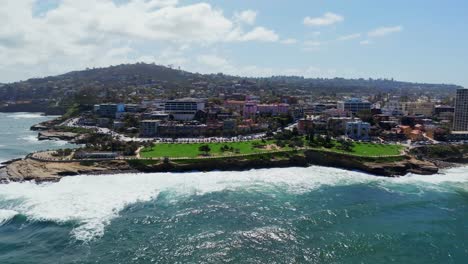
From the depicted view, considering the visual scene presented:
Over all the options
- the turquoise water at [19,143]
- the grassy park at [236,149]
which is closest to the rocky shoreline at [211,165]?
the grassy park at [236,149]

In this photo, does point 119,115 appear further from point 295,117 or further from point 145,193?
point 145,193

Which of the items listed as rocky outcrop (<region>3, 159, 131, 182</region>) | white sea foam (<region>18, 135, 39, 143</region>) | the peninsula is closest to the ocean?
rocky outcrop (<region>3, 159, 131, 182</region>)

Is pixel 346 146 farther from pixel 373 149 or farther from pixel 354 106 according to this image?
pixel 354 106

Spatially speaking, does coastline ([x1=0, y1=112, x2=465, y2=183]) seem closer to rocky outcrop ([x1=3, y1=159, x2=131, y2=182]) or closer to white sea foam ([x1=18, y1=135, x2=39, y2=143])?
rocky outcrop ([x1=3, y1=159, x2=131, y2=182])

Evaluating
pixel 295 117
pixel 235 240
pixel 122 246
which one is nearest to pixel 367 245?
pixel 235 240

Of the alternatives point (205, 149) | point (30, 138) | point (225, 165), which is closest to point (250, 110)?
point (205, 149)

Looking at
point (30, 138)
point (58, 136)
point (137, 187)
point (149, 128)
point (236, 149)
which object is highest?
point (149, 128)
